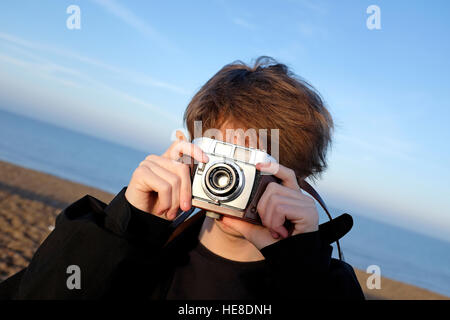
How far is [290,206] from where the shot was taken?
1.19 meters

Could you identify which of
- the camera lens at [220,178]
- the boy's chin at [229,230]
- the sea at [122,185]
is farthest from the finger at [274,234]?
the sea at [122,185]

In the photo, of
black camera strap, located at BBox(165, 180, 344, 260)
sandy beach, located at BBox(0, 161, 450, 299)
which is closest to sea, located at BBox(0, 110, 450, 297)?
sandy beach, located at BBox(0, 161, 450, 299)

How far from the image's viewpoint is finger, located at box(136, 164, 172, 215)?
1.15 m

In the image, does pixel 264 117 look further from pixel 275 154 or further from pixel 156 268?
pixel 156 268

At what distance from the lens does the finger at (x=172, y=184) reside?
3.90ft

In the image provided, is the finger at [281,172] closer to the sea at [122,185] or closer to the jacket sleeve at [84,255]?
the jacket sleeve at [84,255]

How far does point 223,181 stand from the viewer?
1.22m

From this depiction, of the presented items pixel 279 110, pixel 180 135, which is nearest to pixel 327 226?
pixel 279 110

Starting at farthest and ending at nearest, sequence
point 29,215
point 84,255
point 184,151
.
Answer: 1. point 29,215
2. point 184,151
3. point 84,255

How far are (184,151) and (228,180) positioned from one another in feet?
0.75

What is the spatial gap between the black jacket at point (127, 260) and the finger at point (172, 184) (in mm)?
50

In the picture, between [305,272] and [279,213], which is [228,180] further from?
[305,272]

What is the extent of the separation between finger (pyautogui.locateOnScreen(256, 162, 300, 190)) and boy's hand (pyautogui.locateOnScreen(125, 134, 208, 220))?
0.79ft
